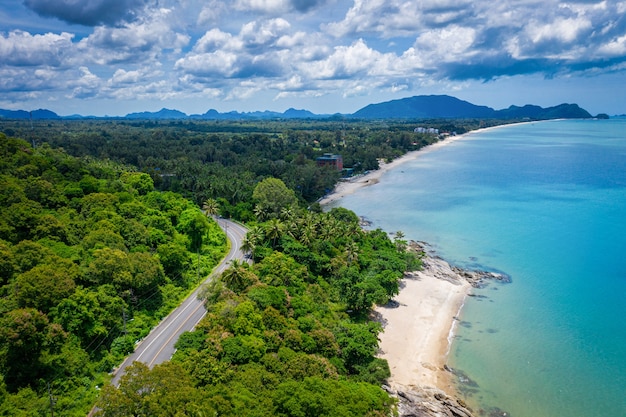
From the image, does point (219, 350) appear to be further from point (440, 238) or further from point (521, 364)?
point (440, 238)

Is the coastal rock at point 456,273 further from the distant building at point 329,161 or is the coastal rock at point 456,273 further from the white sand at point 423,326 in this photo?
the distant building at point 329,161

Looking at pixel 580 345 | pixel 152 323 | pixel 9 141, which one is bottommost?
pixel 580 345

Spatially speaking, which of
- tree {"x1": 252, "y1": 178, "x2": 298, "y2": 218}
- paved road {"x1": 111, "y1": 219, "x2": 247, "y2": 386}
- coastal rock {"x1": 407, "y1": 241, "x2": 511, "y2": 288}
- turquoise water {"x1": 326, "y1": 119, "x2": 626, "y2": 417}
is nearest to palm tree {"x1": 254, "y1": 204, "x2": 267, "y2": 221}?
tree {"x1": 252, "y1": 178, "x2": 298, "y2": 218}

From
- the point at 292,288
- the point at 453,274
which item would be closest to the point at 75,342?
the point at 292,288

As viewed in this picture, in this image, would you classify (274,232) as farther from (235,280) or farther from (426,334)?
(426,334)

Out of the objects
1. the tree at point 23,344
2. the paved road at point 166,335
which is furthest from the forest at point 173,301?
the paved road at point 166,335

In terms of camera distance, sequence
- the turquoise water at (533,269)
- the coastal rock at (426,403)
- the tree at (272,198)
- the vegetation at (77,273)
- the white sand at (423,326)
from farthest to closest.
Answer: the tree at (272,198), the white sand at (423,326), the turquoise water at (533,269), the coastal rock at (426,403), the vegetation at (77,273)
